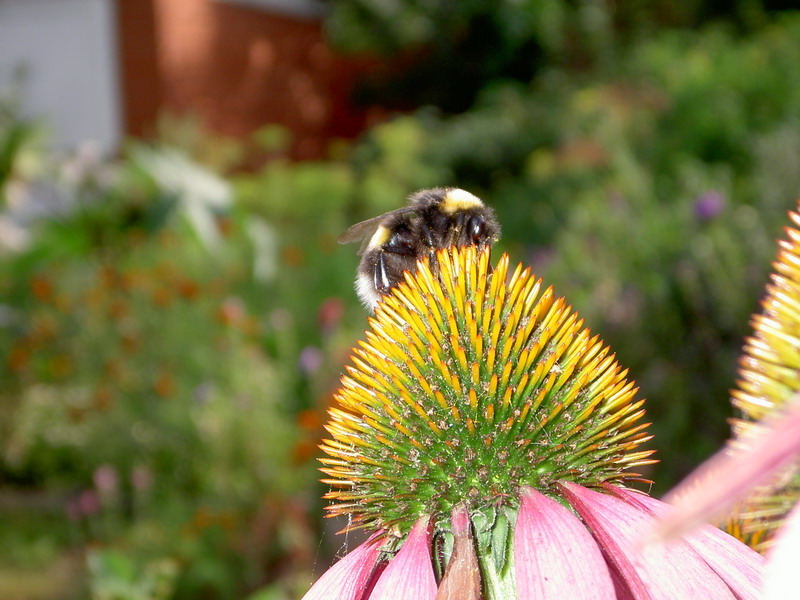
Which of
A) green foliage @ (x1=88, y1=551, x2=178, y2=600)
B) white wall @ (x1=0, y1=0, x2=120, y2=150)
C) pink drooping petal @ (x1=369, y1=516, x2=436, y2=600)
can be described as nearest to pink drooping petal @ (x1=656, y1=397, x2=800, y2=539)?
pink drooping petal @ (x1=369, y1=516, x2=436, y2=600)

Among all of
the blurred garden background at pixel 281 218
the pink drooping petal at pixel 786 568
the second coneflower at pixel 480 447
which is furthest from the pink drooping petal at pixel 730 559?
the blurred garden background at pixel 281 218

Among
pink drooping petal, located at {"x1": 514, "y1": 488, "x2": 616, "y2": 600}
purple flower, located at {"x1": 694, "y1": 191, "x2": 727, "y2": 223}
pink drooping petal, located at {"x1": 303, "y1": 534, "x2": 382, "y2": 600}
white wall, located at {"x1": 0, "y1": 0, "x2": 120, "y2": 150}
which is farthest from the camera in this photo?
white wall, located at {"x1": 0, "y1": 0, "x2": 120, "y2": 150}

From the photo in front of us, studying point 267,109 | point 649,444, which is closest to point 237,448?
point 649,444

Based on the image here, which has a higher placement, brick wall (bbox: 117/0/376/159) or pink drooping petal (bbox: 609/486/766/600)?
brick wall (bbox: 117/0/376/159)

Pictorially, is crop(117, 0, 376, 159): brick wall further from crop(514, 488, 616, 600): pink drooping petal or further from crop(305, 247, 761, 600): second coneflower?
crop(514, 488, 616, 600): pink drooping petal

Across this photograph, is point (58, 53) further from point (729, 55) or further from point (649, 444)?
point (649, 444)

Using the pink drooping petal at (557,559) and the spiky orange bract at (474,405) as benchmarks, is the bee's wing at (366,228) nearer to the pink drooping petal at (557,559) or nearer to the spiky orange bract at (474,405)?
the spiky orange bract at (474,405)
